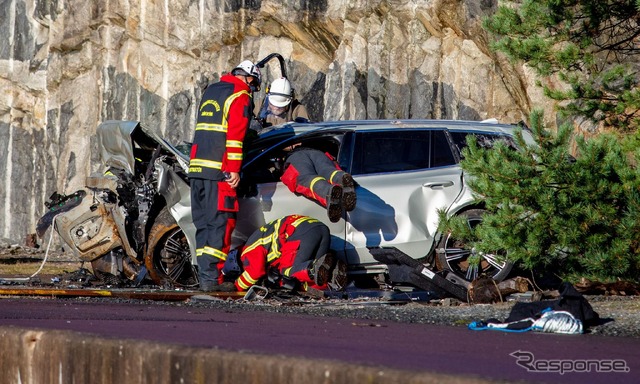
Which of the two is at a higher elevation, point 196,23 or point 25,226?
point 196,23

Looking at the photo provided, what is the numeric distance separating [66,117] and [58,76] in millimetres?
1011

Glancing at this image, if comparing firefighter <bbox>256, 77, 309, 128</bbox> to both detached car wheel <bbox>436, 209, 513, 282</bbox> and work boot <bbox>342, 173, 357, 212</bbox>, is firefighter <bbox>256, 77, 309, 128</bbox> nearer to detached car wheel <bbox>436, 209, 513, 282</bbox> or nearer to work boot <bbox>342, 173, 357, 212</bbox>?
work boot <bbox>342, 173, 357, 212</bbox>

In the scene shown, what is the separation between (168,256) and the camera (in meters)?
10.6

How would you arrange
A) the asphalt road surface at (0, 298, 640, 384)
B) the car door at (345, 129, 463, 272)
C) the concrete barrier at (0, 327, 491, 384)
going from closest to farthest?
the concrete barrier at (0, 327, 491, 384) → the asphalt road surface at (0, 298, 640, 384) → the car door at (345, 129, 463, 272)

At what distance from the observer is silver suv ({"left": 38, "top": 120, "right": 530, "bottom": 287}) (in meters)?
9.80

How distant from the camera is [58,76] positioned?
26.6 m

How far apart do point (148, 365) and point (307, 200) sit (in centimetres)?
557

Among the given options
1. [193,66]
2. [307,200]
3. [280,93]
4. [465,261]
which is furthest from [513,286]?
[193,66]

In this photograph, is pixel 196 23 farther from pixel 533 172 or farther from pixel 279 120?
pixel 533 172

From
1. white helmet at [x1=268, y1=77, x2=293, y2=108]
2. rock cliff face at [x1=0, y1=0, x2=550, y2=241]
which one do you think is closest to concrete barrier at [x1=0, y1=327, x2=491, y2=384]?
white helmet at [x1=268, y1=77, x2=293, y2=108]

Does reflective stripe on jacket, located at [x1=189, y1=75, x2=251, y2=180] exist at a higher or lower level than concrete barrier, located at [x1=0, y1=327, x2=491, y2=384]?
higher

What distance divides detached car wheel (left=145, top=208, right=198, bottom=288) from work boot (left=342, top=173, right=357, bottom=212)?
1.91 metres

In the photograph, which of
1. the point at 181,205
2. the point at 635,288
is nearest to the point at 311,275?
the point at 181,205

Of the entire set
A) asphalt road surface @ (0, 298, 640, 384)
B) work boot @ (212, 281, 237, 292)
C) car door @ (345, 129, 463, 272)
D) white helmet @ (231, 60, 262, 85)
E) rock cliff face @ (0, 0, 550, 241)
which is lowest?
work boot @ (212, 281, 237, 292)
